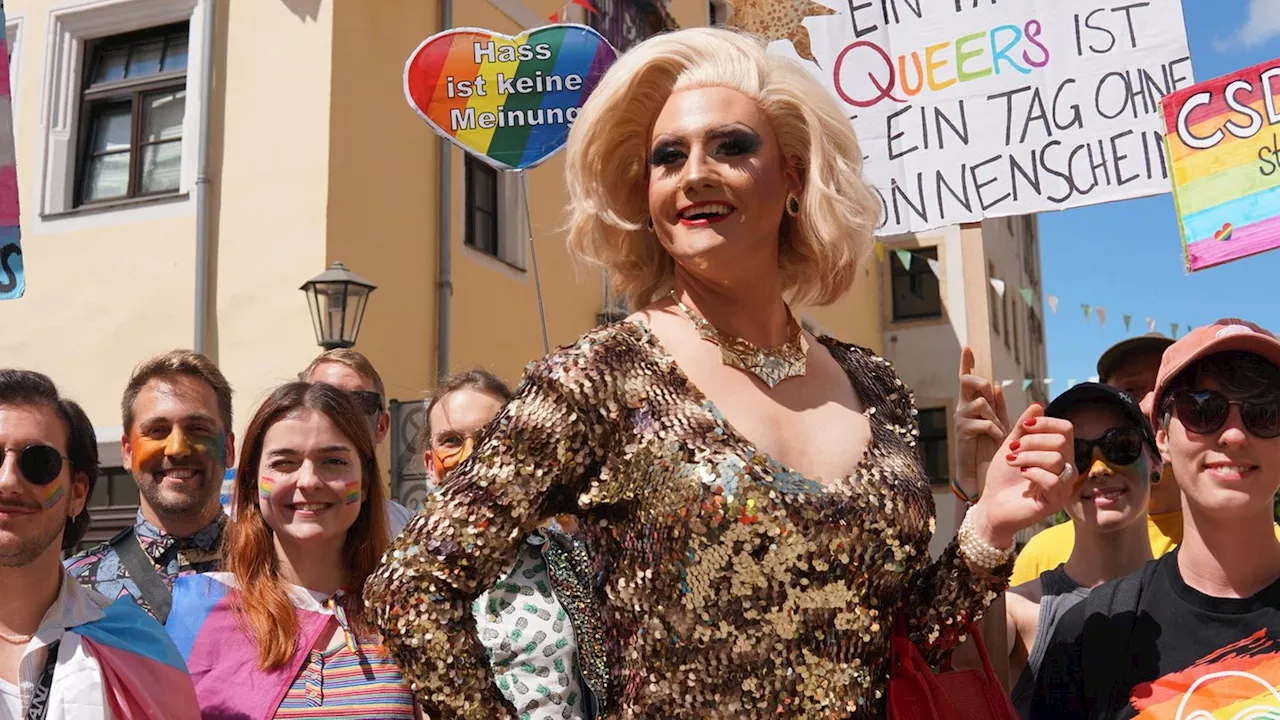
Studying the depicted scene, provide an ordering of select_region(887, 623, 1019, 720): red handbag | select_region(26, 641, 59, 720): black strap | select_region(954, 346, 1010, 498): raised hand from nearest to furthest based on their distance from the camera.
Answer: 1. select_region(887, 623, 1019, 720): red handbag
2. select_region(954, 346, 1010, 498): raised hand
3. select_region(26, 641, 59, 720): black strap

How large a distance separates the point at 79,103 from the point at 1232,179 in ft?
29.5

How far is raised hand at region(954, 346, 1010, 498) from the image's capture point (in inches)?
92.4

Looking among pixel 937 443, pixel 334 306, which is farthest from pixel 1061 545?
pixel 937 443

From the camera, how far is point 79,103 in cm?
1020

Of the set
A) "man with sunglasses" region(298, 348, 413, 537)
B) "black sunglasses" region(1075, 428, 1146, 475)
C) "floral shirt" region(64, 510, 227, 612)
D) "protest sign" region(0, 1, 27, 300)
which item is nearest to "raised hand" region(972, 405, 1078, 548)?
"black sunglasses" region(1075, 428, 1146, 475)

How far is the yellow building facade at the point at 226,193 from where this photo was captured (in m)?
9.27

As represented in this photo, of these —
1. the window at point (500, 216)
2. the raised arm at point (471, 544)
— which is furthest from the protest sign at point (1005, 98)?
the window at point (500, 216)

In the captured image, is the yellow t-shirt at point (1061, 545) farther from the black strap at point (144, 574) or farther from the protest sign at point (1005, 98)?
the black strap at point (144, 574)

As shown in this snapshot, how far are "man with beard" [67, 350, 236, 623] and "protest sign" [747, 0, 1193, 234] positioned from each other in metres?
2.04

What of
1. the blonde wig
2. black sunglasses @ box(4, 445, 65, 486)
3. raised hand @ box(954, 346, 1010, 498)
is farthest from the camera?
black sunglasses @ box(4, 445, 65, 486)

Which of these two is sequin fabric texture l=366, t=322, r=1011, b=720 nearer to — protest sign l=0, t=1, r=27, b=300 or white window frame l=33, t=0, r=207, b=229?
protest sign l=0, t=1, r=27, b=300

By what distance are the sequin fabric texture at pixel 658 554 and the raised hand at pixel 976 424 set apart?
0.43 m

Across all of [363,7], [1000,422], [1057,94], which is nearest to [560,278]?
[363,7]

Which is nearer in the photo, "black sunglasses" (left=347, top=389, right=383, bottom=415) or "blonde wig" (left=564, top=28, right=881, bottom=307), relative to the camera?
"blonde wig" (left=564, top=28, right=881, bottom=307)
